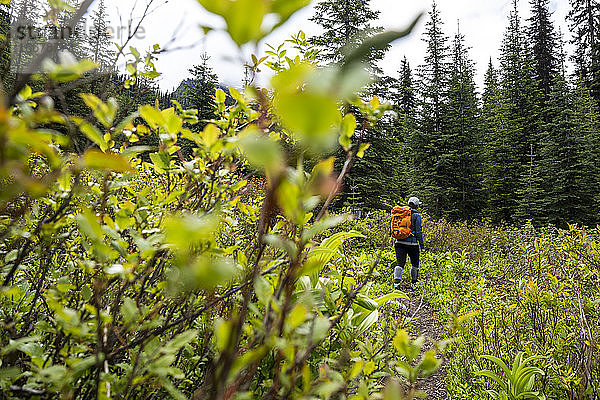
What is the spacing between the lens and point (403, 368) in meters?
0.91

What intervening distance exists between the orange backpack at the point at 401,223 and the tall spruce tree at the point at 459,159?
541 inches

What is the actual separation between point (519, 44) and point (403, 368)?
28162 mm

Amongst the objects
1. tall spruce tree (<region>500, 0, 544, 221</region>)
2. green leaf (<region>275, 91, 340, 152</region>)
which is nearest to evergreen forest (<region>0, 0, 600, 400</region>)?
green leaf (<region>275, 91, 340, 152</region>)

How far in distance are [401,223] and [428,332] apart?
2280 mm

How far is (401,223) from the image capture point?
6.57 m

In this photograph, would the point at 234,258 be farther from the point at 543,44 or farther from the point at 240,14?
the point at 543,44

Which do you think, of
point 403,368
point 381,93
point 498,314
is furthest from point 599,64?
point 403,368

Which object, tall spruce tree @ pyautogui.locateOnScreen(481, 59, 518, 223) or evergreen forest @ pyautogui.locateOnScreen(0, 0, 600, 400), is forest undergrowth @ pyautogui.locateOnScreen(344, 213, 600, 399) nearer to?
evergreen forest @ pyautogui.locateOnScreen(0, 0, 600, 400)

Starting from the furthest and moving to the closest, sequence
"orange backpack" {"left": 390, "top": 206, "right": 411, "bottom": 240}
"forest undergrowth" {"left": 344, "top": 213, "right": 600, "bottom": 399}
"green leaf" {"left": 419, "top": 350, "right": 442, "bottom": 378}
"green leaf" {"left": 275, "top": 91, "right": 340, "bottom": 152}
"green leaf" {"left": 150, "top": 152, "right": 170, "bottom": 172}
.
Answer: "orange backpack" {"left": 390, "top": 206, "right": 411, "bottom": 240} → "forest undergrowth" {"left": 344, "top": 213, "right": 600, "bottom": 399} → "green leaf" {"left": 150, "top": 152, "right": 170, "bottom": 172} → "green leaf" {"left": 419, "top": 350, "right": 442, "bottom": 378} → "green leaf" {"left": 275, "top": 91, "right": 340, "bottom": 152}

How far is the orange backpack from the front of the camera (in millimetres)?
6508

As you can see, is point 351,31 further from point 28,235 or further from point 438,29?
point 28,235

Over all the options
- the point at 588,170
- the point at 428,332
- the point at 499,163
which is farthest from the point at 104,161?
the point at 499,163

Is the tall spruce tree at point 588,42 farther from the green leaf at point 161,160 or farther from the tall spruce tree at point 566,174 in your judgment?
the green leaf at point 161,160

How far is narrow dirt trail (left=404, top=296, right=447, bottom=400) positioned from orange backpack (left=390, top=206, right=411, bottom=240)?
3.83 ft
